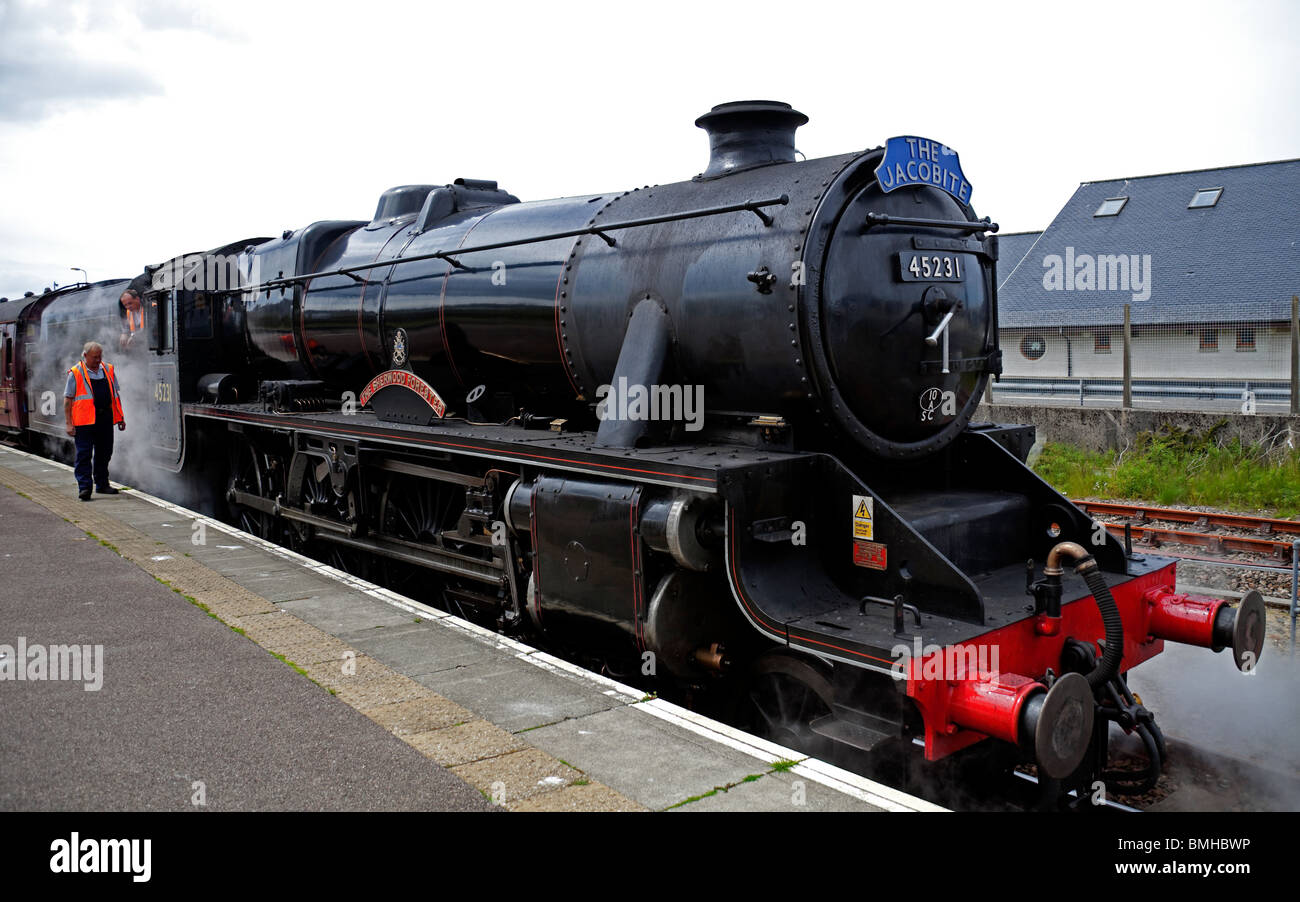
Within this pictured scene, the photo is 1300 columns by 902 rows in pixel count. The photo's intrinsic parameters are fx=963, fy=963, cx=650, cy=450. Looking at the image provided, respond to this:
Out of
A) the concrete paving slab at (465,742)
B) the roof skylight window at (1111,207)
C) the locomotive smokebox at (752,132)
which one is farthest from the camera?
the roof skylight window at (1111,207)

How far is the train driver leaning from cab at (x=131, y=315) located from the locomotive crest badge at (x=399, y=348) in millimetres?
5595

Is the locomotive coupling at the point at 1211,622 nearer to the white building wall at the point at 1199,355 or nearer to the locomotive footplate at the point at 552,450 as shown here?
the locomotive footplate at the point at 552,450

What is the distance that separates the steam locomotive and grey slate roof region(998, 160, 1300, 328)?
570 inches

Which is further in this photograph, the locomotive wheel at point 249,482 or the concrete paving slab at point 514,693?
the locomotive wheel at point 249,482

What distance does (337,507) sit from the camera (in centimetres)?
752

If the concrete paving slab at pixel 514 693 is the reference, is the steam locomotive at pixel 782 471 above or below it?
above

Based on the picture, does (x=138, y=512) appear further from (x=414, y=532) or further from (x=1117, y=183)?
(x=1117, y=183)

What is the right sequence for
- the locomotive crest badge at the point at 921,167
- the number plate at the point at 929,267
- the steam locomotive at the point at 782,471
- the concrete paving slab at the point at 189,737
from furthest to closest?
the number plate at the point at 929,267, the locomotive crest badge at the point at 921,167, the steam locomotive at the point at 782,471, the concrete paving slab at the point at 189,737

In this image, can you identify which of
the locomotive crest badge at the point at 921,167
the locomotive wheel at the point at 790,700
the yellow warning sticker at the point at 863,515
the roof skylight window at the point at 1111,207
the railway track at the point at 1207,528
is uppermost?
the roof skylight window at the point at 1111,207

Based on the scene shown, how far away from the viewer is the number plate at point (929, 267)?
4.52 metres

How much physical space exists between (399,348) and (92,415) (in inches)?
220

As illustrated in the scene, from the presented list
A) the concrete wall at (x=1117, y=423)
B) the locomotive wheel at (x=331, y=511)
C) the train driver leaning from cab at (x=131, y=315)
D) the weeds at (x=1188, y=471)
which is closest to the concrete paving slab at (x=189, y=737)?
the locomotive wheel at (x=331, y=511)

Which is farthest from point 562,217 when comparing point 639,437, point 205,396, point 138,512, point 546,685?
point 138,512
